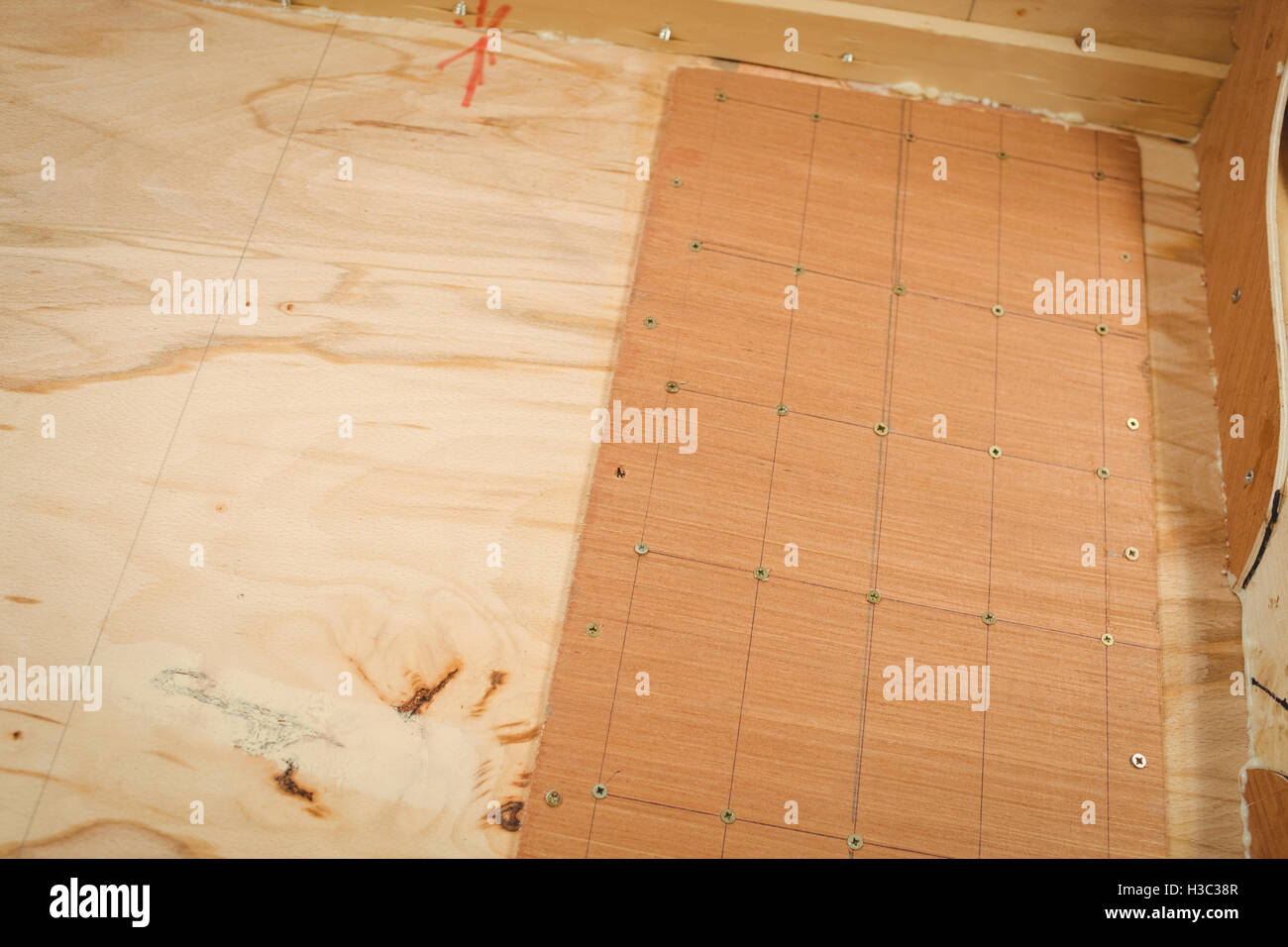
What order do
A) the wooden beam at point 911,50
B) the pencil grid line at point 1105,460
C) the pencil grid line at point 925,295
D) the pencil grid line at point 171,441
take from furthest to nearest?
the wooden beam at point 911,50
the pencil grid line at point 925,295
the pencil grid line at point 1105,460
the pencil grid line at point 171,441

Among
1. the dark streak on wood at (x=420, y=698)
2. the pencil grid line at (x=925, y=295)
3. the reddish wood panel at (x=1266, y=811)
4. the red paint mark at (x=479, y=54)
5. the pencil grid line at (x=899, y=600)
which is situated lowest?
the reddish wood panel at (x=1266, y=811)

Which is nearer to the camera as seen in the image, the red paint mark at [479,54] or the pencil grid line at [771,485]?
the pencil grid line at [771,485]

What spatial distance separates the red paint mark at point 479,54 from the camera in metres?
1.94

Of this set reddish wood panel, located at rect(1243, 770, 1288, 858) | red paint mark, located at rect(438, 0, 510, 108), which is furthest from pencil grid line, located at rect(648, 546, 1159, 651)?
red paint mark, located at rect(438, 0, 510, 108)

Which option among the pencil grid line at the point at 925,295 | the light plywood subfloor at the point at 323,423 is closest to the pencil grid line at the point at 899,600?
the light plywood subfloor at the point at 323,423

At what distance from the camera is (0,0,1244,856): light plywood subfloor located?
1422 millimetres

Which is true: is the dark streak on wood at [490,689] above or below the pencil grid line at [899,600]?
below

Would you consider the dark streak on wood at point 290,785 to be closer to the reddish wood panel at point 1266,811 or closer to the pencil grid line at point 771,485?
the pencil grid line at point 771,485

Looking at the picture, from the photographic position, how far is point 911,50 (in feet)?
6.38

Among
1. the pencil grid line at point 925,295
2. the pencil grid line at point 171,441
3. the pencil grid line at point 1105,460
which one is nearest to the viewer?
the pencil grid line at point 171,441

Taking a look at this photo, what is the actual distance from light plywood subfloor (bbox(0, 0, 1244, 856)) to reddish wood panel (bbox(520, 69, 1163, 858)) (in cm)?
8

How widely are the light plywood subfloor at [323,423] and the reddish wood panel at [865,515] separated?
8cm
